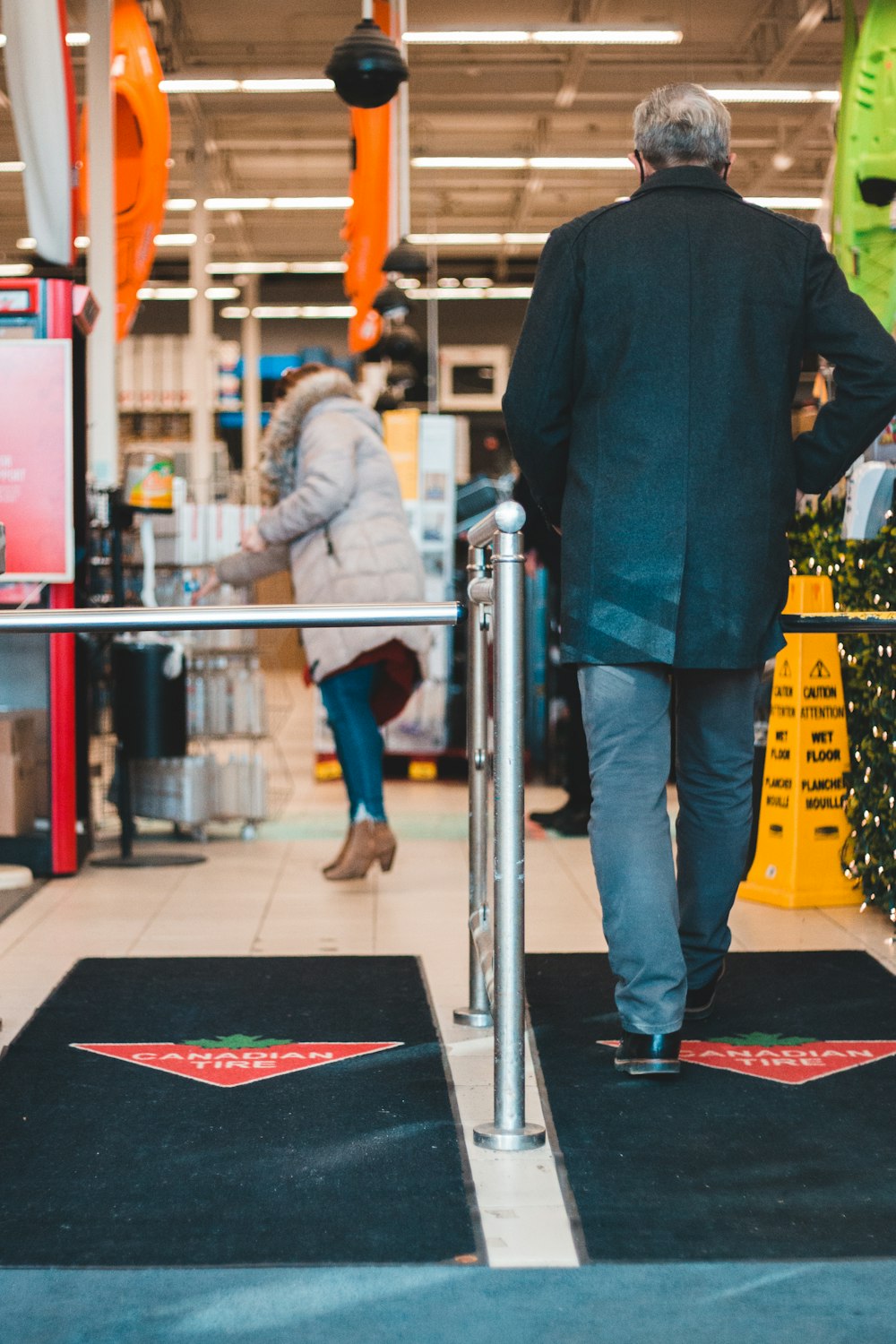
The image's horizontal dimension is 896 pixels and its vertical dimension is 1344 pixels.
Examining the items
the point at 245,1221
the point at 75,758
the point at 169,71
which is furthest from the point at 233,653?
the point at 169,71

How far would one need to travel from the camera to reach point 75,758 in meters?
4.88

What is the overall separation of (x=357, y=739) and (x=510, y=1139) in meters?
2.45

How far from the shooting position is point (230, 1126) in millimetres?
2301

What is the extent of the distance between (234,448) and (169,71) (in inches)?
335

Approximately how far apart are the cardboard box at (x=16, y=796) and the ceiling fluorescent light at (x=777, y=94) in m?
7.56

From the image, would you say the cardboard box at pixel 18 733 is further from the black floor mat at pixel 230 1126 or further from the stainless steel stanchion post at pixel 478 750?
the stainless steel stanchion post at pixel 478 750

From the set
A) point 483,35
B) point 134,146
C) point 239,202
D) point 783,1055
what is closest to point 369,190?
point 134,146

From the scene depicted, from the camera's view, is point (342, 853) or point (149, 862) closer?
point (342, 853)

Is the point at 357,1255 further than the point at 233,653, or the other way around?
the point at 233,653

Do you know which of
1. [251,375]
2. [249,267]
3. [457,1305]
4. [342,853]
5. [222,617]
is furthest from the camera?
[249,267]

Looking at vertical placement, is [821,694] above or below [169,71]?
below

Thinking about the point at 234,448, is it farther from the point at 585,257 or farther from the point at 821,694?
the point at 585,257

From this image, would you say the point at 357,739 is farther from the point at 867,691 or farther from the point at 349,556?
the point at 867,691

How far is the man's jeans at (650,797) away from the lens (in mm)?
2486
